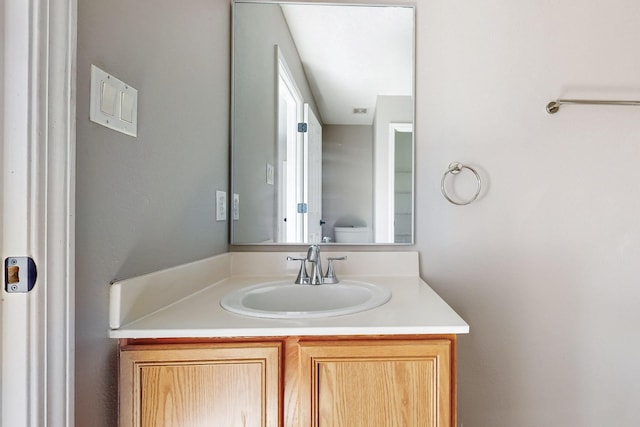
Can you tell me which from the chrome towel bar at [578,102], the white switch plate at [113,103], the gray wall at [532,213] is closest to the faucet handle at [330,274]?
the gray wall at [532,213]

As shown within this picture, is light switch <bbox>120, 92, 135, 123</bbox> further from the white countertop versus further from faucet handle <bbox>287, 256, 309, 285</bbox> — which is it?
faucet handle <bbox>287, 256, 309, 285</bbox>

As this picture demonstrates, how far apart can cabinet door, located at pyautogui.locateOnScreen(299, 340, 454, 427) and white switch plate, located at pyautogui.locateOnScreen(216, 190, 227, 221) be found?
65 centimetres

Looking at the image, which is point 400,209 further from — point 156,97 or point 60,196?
point 60,196

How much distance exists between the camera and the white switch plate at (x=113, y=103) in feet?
2.06

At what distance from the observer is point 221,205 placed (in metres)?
1.22

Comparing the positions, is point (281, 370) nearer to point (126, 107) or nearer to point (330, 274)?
point (330, 274)

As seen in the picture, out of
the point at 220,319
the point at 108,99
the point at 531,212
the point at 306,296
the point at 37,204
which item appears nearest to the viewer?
the point at 37,204

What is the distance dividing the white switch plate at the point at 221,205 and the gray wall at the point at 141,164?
0.15ft

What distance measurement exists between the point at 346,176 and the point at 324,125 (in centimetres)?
22

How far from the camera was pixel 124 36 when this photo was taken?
70 centimetres

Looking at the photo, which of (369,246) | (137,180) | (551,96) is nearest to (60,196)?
(137,180)

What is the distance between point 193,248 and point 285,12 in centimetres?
98

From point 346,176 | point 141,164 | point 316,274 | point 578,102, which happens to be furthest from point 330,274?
point 578,102

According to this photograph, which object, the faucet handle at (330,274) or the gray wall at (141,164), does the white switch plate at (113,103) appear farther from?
the faucet handle at (330,274)
